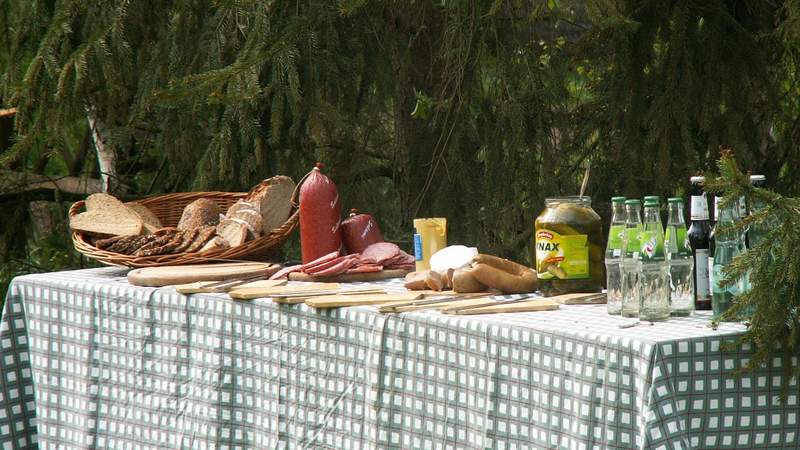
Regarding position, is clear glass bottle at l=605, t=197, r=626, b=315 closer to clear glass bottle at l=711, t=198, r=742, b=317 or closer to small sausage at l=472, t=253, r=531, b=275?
clear glass bottle at l=711, t=198, r=742, b=317

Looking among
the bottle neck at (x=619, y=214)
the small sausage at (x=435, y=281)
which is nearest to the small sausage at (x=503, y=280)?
the small sausage at (x=435, y=281)

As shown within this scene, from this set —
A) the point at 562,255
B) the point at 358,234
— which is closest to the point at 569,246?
the point at 562,255

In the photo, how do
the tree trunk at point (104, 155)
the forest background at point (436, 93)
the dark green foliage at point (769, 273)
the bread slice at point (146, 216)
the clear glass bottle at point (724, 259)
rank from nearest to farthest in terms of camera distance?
the dark green foliage at point (769, 273), the clear glass bottle at point (724, 259), the bread slice at point (146, 216), the forest background at point (436, 93), the tree trunk at point (104, 155)

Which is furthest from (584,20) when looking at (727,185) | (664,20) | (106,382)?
(727,185)

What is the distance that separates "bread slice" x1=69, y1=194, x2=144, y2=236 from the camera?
12.5 feet

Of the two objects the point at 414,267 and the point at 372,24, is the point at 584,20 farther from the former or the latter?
the point at 414,267

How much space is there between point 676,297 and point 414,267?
1.12 meters

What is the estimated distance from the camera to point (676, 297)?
8.23ft

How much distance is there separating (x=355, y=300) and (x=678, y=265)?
0.79 m

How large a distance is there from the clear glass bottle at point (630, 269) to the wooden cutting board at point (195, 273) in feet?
4.09

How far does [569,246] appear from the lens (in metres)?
2.75

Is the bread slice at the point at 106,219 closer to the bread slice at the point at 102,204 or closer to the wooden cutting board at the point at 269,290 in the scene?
the bread slice at the point at 102,204

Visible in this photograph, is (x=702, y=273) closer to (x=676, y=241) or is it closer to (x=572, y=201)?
(x=676, y=241)

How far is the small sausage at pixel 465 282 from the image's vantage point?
2.93 m
